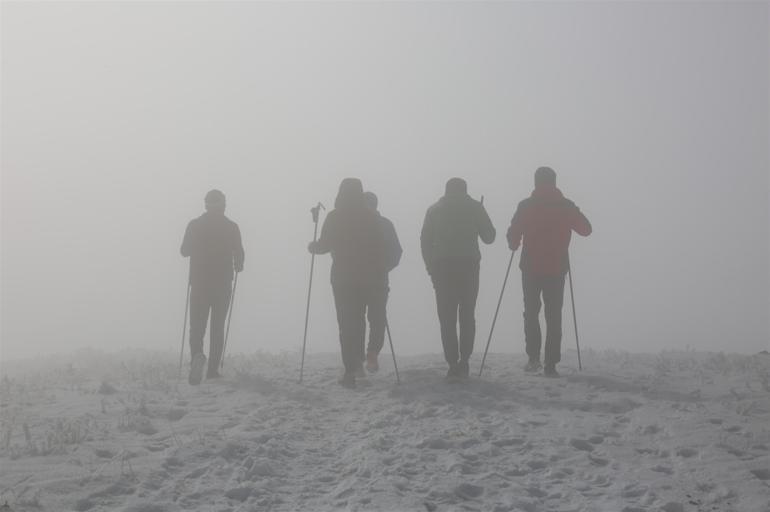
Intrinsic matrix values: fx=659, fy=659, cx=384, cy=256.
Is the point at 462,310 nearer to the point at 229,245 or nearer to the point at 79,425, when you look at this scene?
the point at 229,245

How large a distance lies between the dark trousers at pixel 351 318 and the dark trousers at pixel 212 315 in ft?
6.88

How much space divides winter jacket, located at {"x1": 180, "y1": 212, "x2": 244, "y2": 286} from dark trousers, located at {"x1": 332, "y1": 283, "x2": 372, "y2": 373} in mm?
2151

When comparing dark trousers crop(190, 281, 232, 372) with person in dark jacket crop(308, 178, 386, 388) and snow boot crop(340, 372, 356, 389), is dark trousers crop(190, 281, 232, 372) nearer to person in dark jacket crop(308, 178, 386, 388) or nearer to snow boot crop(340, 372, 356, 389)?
person in dark jacket crop(308, 178, 386, 388)

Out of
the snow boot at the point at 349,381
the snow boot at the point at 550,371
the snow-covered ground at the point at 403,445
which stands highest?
the snow boot at the point at 550,371

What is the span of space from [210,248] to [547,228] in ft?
17.5

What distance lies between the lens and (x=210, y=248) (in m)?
10.7

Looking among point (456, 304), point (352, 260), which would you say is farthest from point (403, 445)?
point (352, 260)

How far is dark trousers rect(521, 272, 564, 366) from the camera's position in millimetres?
9688

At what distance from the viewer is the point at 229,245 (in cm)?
1086

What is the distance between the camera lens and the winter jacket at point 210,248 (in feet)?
34.8

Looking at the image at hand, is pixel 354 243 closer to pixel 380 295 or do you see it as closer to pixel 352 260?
pixel 352 260

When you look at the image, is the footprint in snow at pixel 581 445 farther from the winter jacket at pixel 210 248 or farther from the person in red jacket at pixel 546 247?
the winter jacket at pixel 210 248

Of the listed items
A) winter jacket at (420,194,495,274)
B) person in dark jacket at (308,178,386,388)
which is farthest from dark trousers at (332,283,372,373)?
winter jacket at (420,194,495,274)

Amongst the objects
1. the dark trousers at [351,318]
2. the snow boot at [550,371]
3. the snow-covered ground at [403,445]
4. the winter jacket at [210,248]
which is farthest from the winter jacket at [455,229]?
the winter jacket at [210,248]
